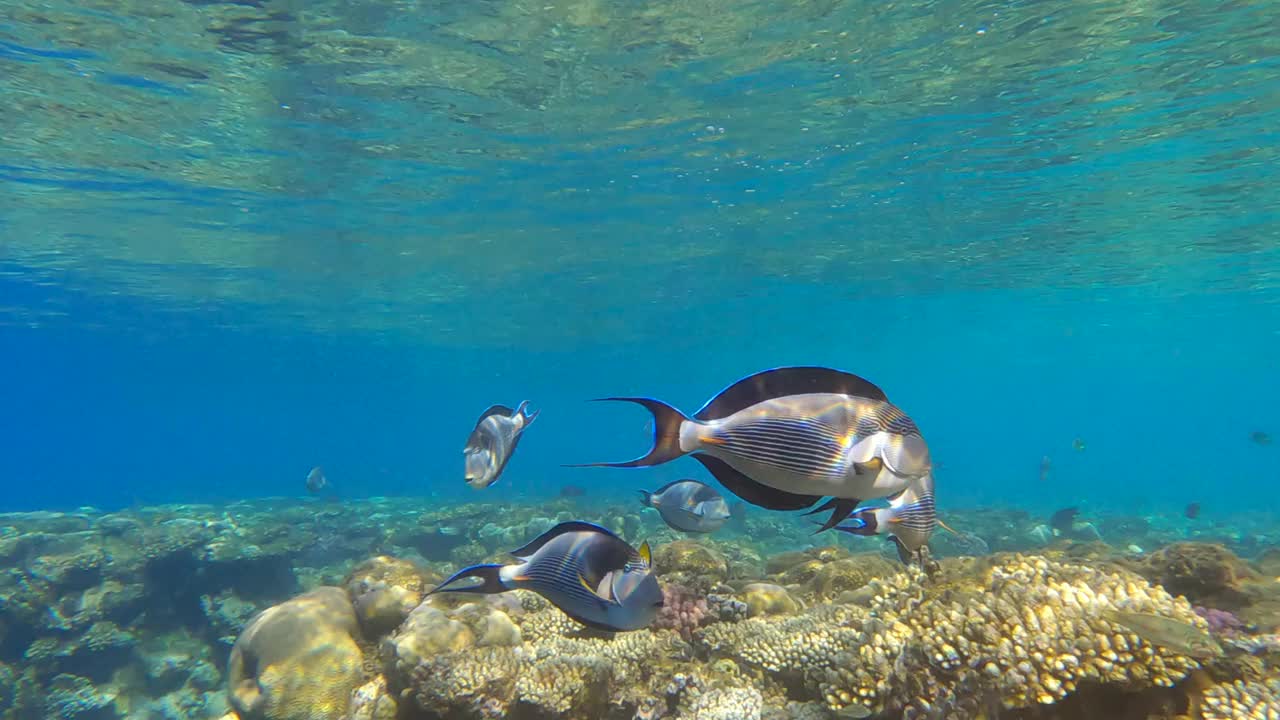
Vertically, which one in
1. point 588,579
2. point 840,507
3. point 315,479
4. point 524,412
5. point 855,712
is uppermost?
point 840,507

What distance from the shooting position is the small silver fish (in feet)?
20.7

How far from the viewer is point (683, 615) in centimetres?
533

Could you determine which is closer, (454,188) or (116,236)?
(454,188)

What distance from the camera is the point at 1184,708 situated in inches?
116

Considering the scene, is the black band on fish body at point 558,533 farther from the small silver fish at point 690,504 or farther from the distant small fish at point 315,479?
the distant small fish at point 315,479

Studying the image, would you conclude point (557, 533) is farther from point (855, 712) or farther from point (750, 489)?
point (855, 712)

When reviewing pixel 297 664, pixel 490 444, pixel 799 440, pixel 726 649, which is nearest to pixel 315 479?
pixel 297 664

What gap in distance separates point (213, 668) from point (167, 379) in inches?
3181


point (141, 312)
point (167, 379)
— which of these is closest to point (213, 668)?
point (141, 312)

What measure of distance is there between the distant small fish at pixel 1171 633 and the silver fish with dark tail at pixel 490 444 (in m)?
3.43

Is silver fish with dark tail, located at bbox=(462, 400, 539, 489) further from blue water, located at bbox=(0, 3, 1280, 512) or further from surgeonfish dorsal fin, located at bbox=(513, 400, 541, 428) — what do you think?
blue water, located at bbox=(0, 3, 1280, 512)

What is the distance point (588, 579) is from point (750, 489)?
1.35 metres

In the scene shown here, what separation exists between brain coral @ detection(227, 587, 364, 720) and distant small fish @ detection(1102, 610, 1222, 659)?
561 centimetres

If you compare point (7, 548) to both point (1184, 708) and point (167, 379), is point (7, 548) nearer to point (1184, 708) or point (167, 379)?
point (1184, 708)
